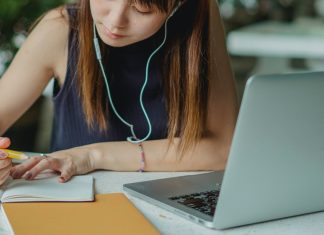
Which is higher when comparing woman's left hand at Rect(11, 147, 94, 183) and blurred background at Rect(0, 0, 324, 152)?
woman's left hand at Rect(11, 147, 94, 183)

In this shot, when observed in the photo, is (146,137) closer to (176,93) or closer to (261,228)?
(176,93)

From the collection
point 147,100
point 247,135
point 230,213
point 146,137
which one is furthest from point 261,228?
point 147,100

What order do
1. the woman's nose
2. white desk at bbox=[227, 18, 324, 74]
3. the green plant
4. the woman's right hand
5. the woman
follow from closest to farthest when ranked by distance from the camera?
the woman's right hand
the woman's nose
the woman
the green plant
white desk at bbox=[227, 18, 324, 74]

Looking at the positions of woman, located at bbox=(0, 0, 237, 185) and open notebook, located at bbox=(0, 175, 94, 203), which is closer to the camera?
open notebook, located at bbox=(0, 175, 94, 203)

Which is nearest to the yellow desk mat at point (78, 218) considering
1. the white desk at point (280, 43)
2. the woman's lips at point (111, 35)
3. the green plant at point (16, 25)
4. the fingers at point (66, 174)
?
the fingers at point (66, 174)

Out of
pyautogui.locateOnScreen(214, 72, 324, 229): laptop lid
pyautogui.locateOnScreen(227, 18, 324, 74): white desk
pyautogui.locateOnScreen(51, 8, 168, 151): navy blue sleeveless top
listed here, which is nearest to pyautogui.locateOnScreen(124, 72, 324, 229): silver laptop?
pyautogui.locateOnScreen(214, 72, 324, 229): laptop lid

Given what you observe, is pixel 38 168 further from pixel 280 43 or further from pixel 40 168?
pixel 280 43

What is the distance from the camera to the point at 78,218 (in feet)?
3.18

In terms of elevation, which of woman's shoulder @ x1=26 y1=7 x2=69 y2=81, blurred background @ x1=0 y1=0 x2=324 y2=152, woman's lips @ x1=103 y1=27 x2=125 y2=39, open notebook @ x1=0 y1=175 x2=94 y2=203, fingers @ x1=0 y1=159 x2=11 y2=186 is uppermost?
woman's lips @ x1=103 y1=27 x2=125 y2=39

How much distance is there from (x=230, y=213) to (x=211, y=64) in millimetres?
577

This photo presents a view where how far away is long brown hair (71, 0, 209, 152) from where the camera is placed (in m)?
1.40

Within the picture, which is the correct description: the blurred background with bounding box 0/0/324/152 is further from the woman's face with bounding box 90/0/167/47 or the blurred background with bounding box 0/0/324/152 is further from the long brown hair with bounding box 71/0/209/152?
the woman's face with bounding box 90/0/167/47

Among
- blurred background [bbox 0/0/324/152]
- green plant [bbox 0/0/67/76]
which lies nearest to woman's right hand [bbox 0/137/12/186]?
blurred background [bbox 0/0/324/152]

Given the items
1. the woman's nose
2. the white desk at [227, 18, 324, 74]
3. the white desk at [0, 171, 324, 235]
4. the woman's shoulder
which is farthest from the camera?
the white desk at [227, 18, 324, 74]
